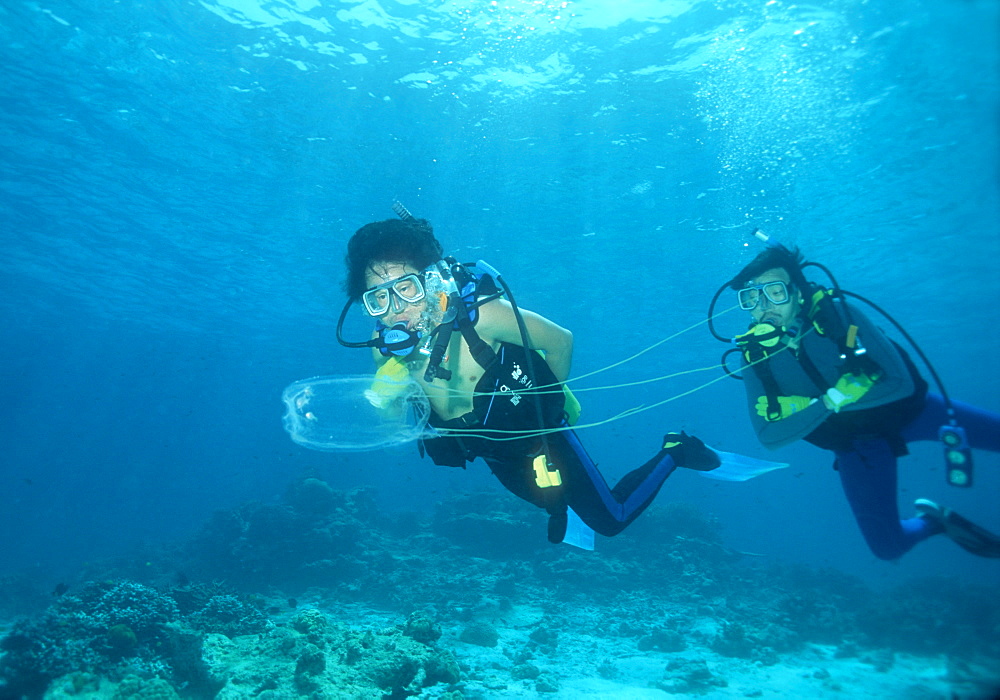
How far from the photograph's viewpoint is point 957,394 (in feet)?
179

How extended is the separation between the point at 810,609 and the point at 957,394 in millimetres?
60756

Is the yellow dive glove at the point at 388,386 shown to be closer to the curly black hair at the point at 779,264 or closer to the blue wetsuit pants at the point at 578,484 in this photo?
the blue wetsuit pants at the point at 578,484

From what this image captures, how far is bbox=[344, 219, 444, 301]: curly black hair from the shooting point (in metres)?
4.50

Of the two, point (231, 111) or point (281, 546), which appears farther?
point (281, 546)

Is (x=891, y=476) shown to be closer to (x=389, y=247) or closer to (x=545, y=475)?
(x=545, y=475)

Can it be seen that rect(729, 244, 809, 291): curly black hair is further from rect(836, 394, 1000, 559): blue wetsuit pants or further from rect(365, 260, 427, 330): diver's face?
rect(365, 260, 427, 330): diver's face

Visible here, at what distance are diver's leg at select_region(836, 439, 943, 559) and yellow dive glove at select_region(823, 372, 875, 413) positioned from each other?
39.2 inches

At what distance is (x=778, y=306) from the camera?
5.54 m

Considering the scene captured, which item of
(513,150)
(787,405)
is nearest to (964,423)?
(787,405)

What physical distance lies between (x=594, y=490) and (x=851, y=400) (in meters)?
2.89

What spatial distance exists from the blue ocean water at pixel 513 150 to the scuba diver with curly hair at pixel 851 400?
2858 mm

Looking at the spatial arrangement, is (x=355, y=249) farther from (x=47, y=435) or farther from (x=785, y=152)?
(x=47, y=435)

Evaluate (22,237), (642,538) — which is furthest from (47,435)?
(642,538)

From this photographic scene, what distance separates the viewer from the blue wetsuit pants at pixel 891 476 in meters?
5.32
